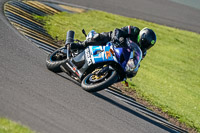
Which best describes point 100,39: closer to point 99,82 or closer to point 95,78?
point 95,78

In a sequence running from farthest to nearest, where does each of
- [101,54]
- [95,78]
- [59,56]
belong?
[59,56]
[101,54]
[95,78]

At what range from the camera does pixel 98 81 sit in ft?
22.6

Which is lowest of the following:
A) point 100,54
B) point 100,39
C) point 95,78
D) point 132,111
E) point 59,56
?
point 132,111

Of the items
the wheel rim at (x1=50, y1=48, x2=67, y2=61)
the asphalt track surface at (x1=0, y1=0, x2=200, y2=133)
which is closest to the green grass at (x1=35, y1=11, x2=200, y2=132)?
the asphalt track surface at (x1=0, y1=0, x2=200, y2=133)

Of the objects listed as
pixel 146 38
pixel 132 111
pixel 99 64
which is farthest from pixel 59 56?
pixel 146 38

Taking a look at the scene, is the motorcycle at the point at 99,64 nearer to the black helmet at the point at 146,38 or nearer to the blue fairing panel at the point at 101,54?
the blue fairing panel at the point at 101,54

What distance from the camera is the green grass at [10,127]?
3.96m

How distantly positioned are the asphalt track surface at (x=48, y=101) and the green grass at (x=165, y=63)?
213 cm

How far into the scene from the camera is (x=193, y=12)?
21797mm

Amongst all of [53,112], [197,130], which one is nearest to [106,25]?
[197,130]

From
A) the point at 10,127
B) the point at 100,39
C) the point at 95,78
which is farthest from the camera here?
the point at 100,39

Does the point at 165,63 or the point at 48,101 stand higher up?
the point at 48,101

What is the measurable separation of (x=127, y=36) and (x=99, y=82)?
3.53 feet

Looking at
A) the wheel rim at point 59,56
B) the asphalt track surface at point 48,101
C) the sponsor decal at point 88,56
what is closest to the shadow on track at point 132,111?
the asphalt track surface at point 48,101
